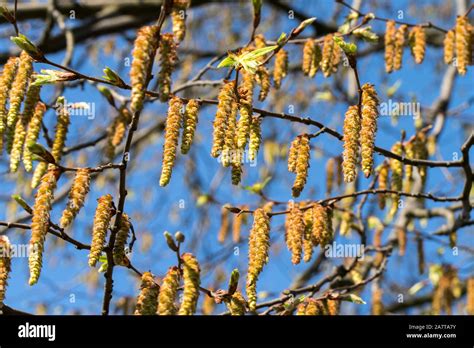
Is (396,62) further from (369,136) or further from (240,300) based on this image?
(240,300)


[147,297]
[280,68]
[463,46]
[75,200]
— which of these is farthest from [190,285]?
[463,46]

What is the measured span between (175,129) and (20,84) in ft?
2.36

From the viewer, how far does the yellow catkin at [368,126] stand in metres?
2.56

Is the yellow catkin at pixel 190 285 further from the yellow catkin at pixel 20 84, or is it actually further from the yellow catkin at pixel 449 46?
the yellow catkin at pixel 449 46

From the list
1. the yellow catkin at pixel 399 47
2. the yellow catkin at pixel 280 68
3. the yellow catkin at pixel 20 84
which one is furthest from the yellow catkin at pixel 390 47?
the yellow catkin at pixel 20 84

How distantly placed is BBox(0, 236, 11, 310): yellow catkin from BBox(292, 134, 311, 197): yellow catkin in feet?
3.58

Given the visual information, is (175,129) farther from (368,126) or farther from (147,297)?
(368,126)

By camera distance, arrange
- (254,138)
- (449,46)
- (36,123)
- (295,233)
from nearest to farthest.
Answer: (254,138)
(295,233)
(36,123)
(449,46)

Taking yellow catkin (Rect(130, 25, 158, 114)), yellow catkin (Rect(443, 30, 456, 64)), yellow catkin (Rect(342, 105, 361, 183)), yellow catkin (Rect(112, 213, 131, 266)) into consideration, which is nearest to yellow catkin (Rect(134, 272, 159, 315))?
yellow catkin (Rect(112, 213, 131, 266))

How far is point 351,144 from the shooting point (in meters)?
2.62

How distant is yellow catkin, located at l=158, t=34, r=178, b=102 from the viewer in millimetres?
2428

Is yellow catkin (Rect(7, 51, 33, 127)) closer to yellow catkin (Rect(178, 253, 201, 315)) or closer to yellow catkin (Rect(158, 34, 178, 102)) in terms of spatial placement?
yellow catkin (Rect(158, 34, 178, 102))
